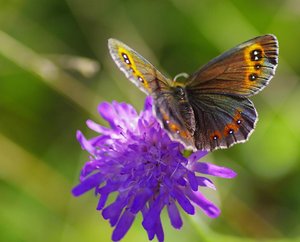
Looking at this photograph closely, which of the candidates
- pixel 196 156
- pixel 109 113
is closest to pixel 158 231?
pixel 196 156

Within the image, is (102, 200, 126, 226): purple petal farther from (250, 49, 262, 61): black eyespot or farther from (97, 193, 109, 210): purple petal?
(250, 49, 262, 61): black eyespot

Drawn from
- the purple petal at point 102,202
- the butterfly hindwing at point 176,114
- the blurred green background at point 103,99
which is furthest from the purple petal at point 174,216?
the blurred green background at point 103,99

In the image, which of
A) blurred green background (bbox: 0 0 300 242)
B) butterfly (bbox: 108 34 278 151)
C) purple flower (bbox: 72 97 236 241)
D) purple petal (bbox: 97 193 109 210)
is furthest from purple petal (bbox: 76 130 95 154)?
blurred green background (bbox: 0 0 300 242)

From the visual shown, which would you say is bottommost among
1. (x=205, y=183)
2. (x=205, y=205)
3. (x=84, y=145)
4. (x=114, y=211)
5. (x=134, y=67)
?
(x=205, y=205)

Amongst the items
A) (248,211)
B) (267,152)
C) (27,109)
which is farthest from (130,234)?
(27,109)

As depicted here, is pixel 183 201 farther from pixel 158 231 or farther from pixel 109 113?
pixel 109 113

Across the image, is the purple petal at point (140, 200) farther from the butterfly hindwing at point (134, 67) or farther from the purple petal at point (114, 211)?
the butterfly hindwing at point (134, 67)
